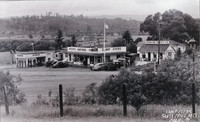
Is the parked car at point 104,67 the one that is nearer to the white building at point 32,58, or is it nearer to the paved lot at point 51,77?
the paved lot at point 51,77

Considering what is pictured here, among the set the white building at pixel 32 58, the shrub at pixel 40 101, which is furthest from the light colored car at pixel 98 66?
the shrub at pixel 40 101

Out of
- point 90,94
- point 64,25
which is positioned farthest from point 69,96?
point 64,25

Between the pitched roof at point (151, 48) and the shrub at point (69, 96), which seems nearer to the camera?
the pitched roof at point (151, 48)

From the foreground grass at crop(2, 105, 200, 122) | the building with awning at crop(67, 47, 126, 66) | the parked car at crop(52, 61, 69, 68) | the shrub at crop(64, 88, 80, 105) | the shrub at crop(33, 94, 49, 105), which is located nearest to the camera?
the foreground grass at crop(2, 105, 200, 122)

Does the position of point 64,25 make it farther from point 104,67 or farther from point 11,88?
point 11,88

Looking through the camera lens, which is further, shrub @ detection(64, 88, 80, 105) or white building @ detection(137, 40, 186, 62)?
shrub @ detection(64, 88, 80, 105)

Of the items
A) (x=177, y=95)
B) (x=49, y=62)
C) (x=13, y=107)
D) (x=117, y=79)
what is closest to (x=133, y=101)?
(x=117, y=79)

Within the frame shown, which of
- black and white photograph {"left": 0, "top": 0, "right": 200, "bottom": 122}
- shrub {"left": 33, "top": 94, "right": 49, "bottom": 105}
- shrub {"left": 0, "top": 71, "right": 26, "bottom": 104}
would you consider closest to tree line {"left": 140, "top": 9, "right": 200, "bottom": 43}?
black and white photograph {"left": 0, "top": 0, "right": 200, "bottom": 122}

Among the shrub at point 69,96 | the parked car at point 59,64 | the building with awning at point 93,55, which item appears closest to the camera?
the building with awning at point 93,55

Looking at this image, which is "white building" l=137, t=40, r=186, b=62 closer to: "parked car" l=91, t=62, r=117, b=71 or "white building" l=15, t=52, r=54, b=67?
"parked car" l=91, t=62, r=117, b=71
